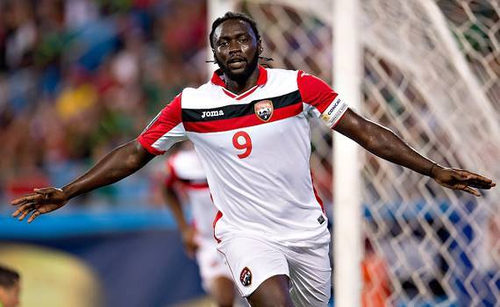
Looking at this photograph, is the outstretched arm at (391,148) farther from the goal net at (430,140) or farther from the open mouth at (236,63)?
the goal net at (430,140)

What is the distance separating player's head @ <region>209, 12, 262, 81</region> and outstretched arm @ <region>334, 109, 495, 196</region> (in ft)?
1.60

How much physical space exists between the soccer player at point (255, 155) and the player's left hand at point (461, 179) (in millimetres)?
63

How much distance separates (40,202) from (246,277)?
0.96 metres

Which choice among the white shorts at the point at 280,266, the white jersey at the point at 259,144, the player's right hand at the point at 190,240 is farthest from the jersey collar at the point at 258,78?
the player's right hand at the point at 190,240

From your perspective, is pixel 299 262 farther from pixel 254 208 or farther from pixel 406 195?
pixel 406 195

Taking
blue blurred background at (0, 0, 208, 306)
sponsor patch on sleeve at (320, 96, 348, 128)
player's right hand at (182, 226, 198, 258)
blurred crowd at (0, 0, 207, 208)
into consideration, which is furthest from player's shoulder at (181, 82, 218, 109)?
blurred crowd at (0, 0, 207, 208)

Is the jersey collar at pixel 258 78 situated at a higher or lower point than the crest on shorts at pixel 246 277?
higher

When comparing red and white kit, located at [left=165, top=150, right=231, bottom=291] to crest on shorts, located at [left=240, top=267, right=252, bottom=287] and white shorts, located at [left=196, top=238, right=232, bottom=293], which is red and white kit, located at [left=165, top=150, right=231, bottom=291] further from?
crest on shorts, located at [left=240, top=267, right=252, bottom=287]

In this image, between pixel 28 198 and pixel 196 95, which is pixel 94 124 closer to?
pixel 196 95

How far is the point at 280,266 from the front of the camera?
453cm

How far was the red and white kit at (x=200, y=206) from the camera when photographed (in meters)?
7.35

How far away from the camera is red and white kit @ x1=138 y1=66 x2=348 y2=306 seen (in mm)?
4535

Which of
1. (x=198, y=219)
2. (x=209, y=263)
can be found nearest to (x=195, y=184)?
(x=198, y=219)

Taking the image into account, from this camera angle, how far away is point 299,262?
15.6ft
